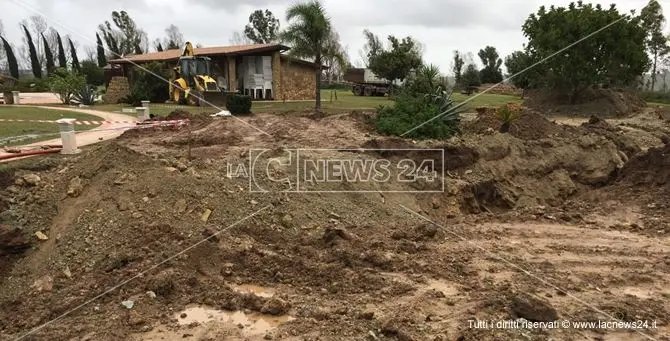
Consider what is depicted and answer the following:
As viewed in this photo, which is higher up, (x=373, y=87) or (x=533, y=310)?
(x=373, y=87)

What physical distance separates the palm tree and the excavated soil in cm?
909

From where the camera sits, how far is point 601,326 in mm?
4539

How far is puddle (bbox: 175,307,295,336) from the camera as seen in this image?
4.63m

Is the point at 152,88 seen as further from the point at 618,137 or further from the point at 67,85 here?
the point at 618,137

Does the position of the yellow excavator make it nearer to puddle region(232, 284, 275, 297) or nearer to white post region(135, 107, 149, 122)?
white post region(135, 107, 149, 122)

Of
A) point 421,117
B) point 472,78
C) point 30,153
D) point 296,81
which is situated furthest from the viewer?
point 472,78

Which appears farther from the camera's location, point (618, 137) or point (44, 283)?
point (618, 137)

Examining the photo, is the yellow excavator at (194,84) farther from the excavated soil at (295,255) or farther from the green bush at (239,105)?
the excavated soil at (295,255)

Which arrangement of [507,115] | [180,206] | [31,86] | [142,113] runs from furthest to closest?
1. [31,86]
2. [142,113]
3. [507,115]
4. [180,206]

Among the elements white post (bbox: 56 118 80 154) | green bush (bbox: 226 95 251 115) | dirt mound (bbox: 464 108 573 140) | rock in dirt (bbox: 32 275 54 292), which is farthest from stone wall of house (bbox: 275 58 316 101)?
rock in dirt (bbox: 32 275 54 292)

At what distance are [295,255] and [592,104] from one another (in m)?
19.6

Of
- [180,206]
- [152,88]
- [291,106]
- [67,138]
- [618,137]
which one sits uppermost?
[152,88]

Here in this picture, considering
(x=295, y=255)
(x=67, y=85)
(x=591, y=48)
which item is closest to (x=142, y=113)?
(x=67, y=85)

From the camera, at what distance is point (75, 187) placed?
6926 millimetres
